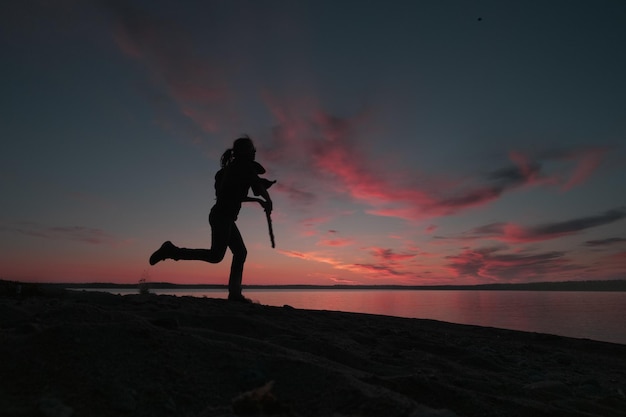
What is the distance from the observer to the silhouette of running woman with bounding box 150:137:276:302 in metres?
7.29

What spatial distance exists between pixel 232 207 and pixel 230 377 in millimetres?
4941

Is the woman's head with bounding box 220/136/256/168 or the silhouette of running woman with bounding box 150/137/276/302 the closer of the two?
the silhouette of running woman with bounding box 150/137/276/302

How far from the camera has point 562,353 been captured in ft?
23.0

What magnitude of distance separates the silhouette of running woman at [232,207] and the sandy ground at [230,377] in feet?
8.17

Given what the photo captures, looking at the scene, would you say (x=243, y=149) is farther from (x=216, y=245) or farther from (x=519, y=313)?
(x=519, y=313)

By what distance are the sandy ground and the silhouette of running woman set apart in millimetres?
2491

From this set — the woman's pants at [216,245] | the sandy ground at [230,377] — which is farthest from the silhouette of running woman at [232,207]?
the sandy ground at [230,377]

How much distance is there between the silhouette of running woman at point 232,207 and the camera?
287 inches

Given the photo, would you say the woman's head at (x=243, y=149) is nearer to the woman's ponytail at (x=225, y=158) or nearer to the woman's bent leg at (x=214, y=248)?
the woman's ponytail at (x=225, y=158)

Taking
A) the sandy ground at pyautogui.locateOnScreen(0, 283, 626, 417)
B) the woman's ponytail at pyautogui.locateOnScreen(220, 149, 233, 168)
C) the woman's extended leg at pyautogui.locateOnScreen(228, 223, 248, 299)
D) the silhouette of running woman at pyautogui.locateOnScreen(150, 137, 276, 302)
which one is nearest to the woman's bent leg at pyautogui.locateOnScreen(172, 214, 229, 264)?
the silhouette of running woman at pyautogui.locateOnScreen(150, 137, 276, 302)

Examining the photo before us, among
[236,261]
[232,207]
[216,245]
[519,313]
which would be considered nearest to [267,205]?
[232,207]

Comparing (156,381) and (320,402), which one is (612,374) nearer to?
(320,402)

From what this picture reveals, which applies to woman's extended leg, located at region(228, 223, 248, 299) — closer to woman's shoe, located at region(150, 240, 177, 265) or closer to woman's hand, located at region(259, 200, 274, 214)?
woman's hand, located at region(259, 200, 274, 214)

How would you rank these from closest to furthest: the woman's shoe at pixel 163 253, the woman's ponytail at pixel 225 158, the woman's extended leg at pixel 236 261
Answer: the woman's shoe at pixel 163 253
the woman's extended leg at pixel 236 261
the woman's ponytail at pixel 225 158
